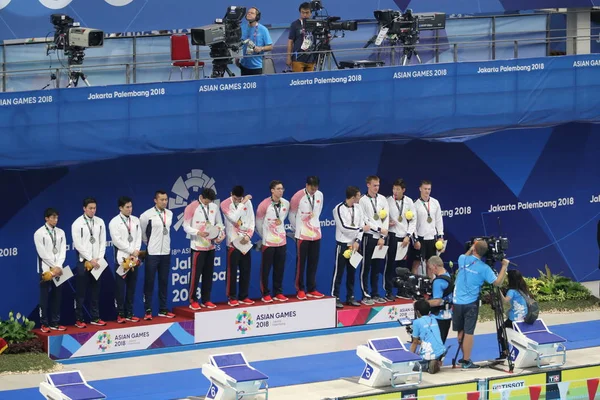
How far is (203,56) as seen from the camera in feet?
67.7

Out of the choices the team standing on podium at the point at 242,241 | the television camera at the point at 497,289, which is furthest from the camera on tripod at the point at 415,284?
the team standing on podium at the point at 242,241

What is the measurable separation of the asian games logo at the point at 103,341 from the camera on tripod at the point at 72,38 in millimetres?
3708

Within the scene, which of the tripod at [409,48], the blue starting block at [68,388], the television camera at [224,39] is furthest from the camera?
the tripod at [409,48]

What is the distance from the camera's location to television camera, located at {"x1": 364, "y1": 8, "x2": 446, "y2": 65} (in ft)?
68.1

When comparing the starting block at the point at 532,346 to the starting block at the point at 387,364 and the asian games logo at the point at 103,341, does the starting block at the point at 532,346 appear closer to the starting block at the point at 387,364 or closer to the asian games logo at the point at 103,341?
the starting block at the point at 387,364

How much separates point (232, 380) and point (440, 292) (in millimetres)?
3436

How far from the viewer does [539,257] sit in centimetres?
2373

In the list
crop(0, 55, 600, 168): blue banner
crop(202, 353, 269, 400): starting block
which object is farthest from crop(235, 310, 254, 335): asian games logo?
crop(202, 353, 269, 400): starting block

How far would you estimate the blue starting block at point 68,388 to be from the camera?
584 inches

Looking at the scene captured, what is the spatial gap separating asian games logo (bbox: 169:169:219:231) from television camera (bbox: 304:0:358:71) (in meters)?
2.42

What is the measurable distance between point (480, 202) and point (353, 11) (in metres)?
3.90

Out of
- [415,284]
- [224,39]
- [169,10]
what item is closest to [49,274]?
[224,39]

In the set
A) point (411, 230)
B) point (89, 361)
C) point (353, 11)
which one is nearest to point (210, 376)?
point (89, 361)

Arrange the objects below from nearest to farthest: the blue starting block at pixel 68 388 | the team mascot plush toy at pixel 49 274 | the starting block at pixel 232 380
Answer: the blue starting block at pixel 68 388, the starting block at pixel 232 380, the team mascot plush toy at pixel 49 274
